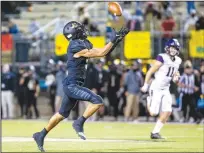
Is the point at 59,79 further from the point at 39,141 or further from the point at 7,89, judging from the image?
the point at 39,141

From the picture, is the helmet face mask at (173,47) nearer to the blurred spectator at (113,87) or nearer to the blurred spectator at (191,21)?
the blurred spectator at (113,87)

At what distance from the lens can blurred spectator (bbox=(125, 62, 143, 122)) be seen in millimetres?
26625

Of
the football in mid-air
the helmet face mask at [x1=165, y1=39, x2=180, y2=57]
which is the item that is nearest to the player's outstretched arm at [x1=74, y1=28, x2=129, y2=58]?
the football in mid-air

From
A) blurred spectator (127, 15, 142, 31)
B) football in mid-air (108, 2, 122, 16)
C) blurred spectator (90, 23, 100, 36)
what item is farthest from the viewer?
blurred spectator (90, 23, 100, 36)

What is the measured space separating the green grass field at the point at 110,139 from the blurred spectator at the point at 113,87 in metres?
3.27

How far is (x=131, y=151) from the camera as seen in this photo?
1452 centimetres

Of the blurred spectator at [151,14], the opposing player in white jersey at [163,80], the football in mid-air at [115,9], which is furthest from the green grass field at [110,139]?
the blurred spectator at [151,14]

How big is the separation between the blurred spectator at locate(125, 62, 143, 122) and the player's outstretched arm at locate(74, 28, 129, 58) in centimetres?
1229

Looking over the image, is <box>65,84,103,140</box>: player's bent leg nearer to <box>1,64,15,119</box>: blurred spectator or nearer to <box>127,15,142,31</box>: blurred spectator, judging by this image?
<box>127,15,142,31</box>: blurred spectator

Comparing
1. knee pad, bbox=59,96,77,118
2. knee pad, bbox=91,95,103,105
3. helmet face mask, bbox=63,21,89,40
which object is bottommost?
knee pad, bbox=59,96,77,118

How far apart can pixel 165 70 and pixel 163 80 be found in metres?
0.21

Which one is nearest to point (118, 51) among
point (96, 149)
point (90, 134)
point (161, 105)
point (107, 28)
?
point (107, 28)

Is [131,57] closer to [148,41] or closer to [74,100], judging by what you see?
[148,41]

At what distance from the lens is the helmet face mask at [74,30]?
1434cm
